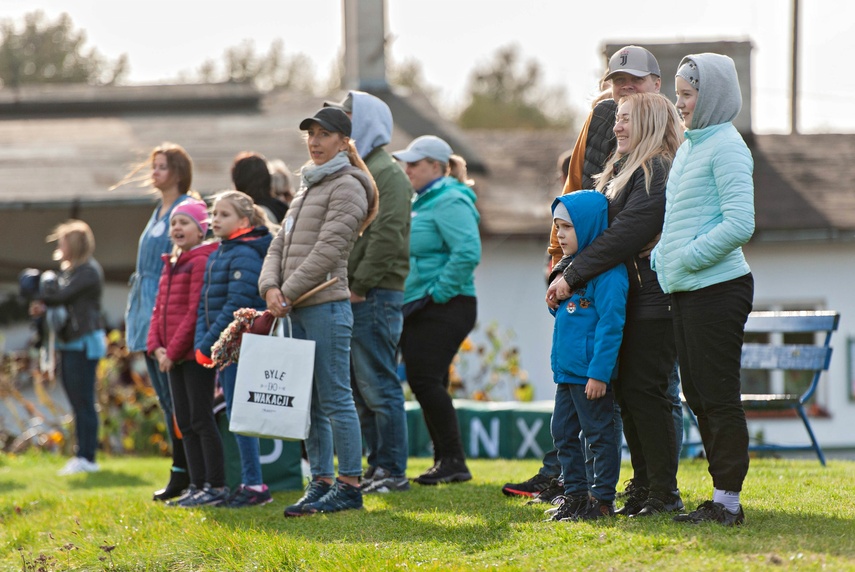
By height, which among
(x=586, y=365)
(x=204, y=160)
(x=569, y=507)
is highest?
(x=204, y=160)

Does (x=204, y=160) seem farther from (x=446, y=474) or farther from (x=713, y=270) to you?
(x=713, y=270)

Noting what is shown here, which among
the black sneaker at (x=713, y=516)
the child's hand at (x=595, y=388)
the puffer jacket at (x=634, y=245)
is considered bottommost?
the black sneaker at (x=713, y=516)

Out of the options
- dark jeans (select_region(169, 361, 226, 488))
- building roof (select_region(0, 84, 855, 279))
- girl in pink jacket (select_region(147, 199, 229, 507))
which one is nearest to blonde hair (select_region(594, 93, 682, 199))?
girl in pink jacket (select_region(147, 199, 229, 507))

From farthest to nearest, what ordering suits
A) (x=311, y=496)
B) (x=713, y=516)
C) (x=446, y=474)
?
(x=446, y=474) < (x=311, y=496) < (x=713, y=516)

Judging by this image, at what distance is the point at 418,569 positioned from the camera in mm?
4820

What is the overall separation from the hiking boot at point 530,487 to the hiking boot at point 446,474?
0.83 metres

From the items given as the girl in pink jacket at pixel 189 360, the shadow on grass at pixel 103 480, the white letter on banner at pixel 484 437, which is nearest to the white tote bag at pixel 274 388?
the girl in pink jacket at pixel 189 360

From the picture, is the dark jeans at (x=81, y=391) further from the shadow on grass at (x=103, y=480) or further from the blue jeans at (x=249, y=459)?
the blue jeans at (x=249, y=459)

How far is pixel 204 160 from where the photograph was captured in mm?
15734

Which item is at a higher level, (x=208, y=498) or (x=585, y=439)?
(x=585, y=439)

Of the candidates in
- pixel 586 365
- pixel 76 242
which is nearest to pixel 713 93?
pixel 586 365

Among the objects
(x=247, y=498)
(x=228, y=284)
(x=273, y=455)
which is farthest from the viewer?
(x=273, y=455)

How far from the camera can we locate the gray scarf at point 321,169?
6328 millimetres

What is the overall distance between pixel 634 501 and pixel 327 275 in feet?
6.58
